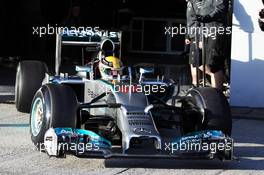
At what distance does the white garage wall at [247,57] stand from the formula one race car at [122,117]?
266cm

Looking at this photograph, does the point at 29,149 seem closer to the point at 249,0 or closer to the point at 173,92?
the point at 173,92

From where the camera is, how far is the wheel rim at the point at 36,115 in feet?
24.7

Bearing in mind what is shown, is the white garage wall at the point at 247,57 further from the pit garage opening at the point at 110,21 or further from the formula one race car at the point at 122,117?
the pit garage opening at the point at 110,21

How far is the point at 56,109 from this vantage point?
7070 millimetres

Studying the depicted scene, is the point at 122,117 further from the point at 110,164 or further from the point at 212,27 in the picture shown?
the point at 212,27

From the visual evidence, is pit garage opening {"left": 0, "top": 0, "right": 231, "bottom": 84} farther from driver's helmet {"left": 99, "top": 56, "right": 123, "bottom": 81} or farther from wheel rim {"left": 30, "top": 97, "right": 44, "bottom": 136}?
wheel rim {"left": 30, "top": 97, "right": 44, "bottom": 136}

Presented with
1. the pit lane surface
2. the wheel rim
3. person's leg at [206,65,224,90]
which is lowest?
the pit lane surface

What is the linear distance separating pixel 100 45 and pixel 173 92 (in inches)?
45.4

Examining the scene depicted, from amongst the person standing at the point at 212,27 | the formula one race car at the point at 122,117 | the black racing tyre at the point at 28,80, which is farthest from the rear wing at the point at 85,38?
the person standing at the point at 212,27

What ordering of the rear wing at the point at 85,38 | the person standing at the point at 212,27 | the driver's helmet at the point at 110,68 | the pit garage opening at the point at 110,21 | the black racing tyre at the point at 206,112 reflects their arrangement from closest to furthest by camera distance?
the black racing tyre at the point at 206,112
the driver's helmet at the point at 110,68
the rear wing at the point at 85,38
the person standing at the point at 212,27
the pit garage opening at the point at 110,21

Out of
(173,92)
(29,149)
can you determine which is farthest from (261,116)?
(29,149)

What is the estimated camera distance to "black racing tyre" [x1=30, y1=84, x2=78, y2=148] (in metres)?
7.06

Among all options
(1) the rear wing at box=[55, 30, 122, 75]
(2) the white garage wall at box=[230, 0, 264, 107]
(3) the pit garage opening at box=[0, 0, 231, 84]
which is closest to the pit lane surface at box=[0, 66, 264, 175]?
(1) the rear wing at box=[55, 30, 122, 75]

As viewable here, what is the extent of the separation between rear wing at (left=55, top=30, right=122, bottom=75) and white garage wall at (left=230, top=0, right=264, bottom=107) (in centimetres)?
234
